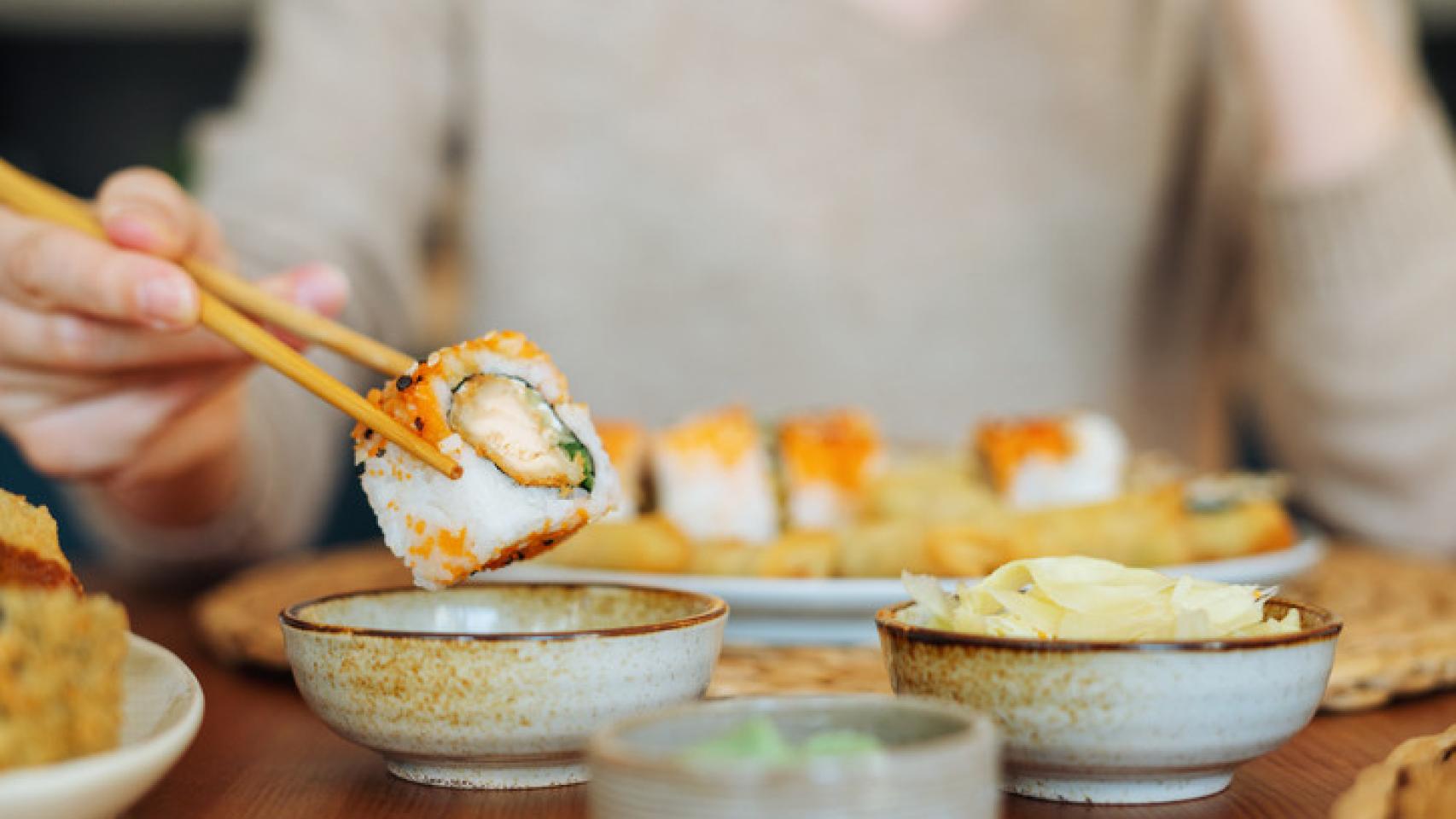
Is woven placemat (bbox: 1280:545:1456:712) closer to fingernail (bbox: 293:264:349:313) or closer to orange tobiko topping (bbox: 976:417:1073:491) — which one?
orange tobiko topping (bbox: 976:417:1073:491)

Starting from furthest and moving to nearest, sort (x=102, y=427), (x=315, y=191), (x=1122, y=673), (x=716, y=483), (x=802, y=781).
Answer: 1. (x=315, y=191)
2. (x=716, y=483)
3. (x=102, y=427)
4. (x=1122, y=673)
5. (x=802, y=781)

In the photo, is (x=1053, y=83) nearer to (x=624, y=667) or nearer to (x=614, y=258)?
(x=614, y=258)

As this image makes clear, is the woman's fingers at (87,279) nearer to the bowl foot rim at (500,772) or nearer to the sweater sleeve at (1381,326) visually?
the bowl foot rim at (500,772)

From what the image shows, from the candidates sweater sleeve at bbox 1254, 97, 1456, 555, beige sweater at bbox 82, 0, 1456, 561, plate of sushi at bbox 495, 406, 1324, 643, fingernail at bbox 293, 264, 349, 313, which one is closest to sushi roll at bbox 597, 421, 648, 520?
plate of sushi at bbox 495, 406, 1324, 643

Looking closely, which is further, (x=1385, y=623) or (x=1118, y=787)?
(x=1385, y=623)

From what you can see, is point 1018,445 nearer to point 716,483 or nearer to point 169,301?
point 716,483

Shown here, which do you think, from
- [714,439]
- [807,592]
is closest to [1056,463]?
[714,439]
